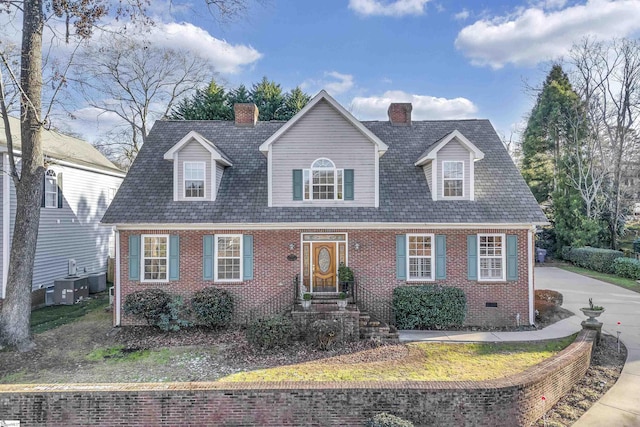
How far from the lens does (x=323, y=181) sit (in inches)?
500

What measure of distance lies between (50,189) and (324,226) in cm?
1343

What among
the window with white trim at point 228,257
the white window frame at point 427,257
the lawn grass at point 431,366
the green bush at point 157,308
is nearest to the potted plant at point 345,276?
the white window frame at point 427,257

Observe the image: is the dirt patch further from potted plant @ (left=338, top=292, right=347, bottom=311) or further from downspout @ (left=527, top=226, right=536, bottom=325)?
potted plant @ (left=338, top=292, right=347, bottom=311)

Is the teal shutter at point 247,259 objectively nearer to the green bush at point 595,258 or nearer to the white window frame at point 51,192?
the white window frame at point 51,192

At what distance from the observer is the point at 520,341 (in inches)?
421

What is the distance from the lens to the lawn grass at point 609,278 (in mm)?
18909

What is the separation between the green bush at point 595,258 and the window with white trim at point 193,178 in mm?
25752

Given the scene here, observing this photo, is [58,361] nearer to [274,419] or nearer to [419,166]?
[274,419]

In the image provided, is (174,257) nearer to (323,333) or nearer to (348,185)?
(323,333)

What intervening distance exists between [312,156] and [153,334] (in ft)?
26.0

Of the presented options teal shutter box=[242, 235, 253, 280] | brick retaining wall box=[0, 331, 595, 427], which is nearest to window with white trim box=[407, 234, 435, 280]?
teal shutter box=[242, 235, 253, 280]

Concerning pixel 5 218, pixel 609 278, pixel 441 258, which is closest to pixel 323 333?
pixel 441 258

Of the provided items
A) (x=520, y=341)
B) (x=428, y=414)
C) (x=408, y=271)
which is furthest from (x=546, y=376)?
(x=408, y=271)

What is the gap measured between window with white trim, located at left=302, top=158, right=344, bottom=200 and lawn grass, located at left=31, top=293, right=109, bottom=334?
989 centimetres
